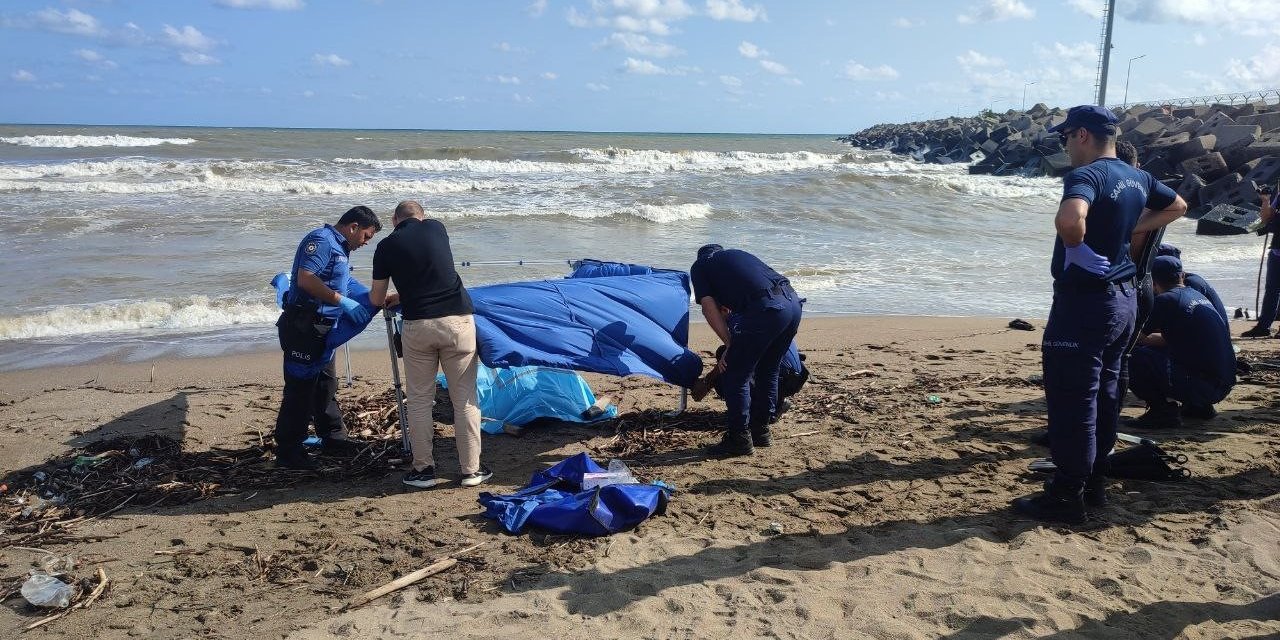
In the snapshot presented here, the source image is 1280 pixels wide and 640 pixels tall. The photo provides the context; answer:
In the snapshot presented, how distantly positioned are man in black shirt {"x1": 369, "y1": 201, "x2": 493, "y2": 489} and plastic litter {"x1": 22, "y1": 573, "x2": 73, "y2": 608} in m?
1.71

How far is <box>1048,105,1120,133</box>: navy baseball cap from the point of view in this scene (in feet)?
13.1

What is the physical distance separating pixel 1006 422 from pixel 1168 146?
23.8 meters

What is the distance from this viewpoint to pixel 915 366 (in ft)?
25.6

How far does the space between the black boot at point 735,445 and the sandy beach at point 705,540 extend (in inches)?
4.2

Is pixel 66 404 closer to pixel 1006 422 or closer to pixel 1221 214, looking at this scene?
pixel 1006 422

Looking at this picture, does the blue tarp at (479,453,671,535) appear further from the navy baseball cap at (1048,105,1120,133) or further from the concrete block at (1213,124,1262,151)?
the concrete block at (1213,124,1262,151)

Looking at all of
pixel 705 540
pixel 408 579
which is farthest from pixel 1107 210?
pixel 408 579

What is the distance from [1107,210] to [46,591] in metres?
4.97

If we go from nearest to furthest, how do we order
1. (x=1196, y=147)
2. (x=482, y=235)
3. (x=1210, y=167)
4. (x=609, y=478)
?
(x=609, y=478) < (x=482, y=235) < (x=1210, y=167) < (x=1196, y=147)

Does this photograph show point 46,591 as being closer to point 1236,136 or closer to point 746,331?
point 746,331

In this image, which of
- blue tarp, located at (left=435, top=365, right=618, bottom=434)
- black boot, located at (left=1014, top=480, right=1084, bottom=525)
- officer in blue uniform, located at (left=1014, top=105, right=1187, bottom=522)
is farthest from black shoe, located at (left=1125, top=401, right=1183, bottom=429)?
blue tarp, located at (left=435, top=365, right=618, bottom=434)

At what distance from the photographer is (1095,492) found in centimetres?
439

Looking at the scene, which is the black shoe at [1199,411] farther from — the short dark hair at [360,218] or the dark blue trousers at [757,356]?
the short dark hair at [360,218]

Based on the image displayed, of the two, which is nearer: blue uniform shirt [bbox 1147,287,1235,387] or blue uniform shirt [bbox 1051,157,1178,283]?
blue uniform shirt [bbox 1051,157,1178,283]
